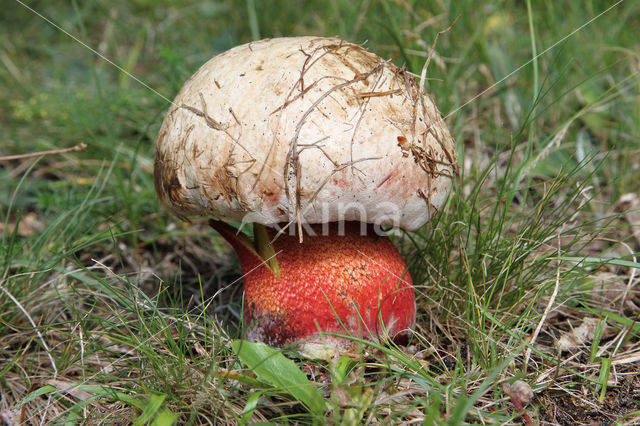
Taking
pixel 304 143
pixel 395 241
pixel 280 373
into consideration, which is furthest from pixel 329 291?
pixel 395 241

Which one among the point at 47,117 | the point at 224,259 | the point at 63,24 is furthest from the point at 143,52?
the point at 224,259

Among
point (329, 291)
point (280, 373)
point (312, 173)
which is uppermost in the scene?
point (312, 173)

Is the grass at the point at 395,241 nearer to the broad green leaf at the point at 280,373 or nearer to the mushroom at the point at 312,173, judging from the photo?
the broad green leaf at the point at 280,373

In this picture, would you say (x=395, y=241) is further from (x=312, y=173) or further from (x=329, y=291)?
(x=312, y=173)

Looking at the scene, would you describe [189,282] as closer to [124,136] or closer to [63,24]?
[124,136]

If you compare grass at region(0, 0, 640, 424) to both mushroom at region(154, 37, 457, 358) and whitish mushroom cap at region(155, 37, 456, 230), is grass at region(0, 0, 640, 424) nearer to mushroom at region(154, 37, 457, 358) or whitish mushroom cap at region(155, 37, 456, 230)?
mushroom at region(154, 37, 457, 358)

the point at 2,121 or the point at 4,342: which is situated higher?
the point at 2,121
